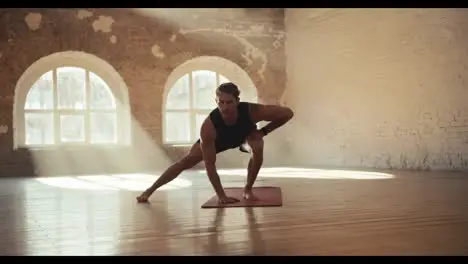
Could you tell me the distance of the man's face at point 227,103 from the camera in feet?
11.9

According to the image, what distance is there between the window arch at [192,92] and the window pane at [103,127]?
776mm

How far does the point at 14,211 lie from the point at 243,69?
5.48 m

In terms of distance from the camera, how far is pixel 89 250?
7.05ft

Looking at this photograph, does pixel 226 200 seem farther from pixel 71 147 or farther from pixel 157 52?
pixel 157 52

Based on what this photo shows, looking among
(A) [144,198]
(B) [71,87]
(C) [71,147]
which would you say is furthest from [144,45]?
(A) [144,198]

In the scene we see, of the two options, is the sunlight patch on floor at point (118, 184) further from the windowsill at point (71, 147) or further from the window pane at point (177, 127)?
the window pane at point (177, 127)

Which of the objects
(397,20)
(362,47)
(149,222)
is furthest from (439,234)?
(362,47)

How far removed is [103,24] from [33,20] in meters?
0.96

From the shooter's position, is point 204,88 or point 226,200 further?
point 204,88

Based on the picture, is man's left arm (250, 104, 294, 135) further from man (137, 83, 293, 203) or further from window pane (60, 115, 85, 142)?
window pane (60, 115, 85, 142)

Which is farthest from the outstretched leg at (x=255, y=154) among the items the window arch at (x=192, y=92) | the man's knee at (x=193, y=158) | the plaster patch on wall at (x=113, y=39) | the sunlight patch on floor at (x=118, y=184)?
the plaster patch on wall at (x=113, y=39)

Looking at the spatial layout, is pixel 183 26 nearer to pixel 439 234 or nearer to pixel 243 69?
pixel 243 69

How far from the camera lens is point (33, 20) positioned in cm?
743
